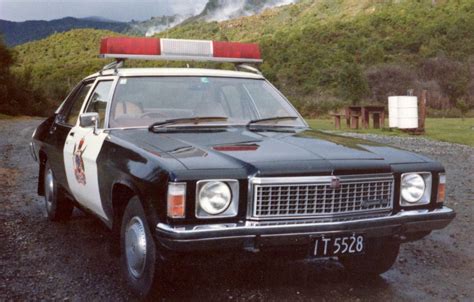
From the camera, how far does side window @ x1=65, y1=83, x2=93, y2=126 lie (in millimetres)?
5650

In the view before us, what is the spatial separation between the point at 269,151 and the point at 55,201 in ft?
10.4

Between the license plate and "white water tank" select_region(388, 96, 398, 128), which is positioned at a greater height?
"white water tank" select_region(388, 96, 398, 128)

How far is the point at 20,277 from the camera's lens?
429 cm

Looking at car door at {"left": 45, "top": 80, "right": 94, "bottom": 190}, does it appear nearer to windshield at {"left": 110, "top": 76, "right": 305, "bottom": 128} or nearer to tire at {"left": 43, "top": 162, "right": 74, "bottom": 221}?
tire at {"left": 43, "top": 162, "right": 74, "bottom": 221}

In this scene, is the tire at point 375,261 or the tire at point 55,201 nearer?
the tire at point 375,261

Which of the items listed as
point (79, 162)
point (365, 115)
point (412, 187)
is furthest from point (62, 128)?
point (365, 115)

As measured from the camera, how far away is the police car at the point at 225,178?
10.7ft

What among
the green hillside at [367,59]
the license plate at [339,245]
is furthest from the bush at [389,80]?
Answer: the license plate at [339,245]

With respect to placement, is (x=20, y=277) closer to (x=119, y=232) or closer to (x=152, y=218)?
(x=119, y=232)

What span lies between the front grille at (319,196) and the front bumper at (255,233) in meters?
0.07

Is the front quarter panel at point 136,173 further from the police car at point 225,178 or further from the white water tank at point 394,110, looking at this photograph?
the white water tank at point 394,110

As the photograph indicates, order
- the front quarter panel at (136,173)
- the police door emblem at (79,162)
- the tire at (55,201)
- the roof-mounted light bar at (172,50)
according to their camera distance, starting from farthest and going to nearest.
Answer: the tire at (55,201) < the roof-mounted light bar at (172,50) < the police door emblem at (79,162) < the front quarter panel at (136,173)

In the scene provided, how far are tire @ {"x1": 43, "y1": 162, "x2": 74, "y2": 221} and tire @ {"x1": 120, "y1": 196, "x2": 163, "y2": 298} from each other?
6.99ft

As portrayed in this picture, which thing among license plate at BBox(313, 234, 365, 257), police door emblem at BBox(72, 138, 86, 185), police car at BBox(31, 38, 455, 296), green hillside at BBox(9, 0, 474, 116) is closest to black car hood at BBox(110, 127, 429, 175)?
police car at BBox(31, 38, 455, 296)
